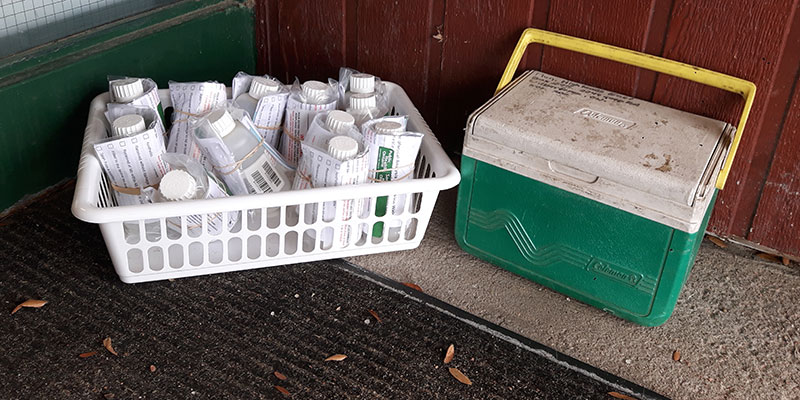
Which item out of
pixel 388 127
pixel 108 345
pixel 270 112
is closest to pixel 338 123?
pixel 388 127

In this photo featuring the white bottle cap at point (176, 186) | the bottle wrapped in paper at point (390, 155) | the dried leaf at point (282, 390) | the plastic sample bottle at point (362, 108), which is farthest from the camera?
the plastic sample bottle at point (362, 108)

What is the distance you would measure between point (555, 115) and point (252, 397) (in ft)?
2.23

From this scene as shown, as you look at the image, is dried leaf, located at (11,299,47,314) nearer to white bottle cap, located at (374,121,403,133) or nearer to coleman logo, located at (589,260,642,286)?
white bottle cap, located at (374,121,403,133)

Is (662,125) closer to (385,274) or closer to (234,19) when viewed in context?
(385,274)

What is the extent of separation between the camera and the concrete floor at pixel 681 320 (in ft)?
3.61

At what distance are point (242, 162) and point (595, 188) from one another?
61 cm

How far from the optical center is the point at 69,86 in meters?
1.39

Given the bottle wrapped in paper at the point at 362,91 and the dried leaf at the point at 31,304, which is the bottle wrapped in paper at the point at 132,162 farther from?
the bottle wrapped in paper at the point at 362,91

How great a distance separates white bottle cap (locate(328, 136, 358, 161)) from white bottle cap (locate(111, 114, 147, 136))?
0.33m

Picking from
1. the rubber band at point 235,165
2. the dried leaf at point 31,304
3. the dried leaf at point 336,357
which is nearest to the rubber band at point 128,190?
the rubber band at point 235,165

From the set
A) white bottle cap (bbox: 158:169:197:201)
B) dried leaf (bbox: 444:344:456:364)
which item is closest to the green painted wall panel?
white bottle cap (bbox: 158:169:197:201)

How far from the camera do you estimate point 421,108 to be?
1.64 metres

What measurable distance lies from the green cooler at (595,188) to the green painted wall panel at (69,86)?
0.76 m

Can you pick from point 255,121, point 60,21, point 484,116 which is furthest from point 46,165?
point 484,116
